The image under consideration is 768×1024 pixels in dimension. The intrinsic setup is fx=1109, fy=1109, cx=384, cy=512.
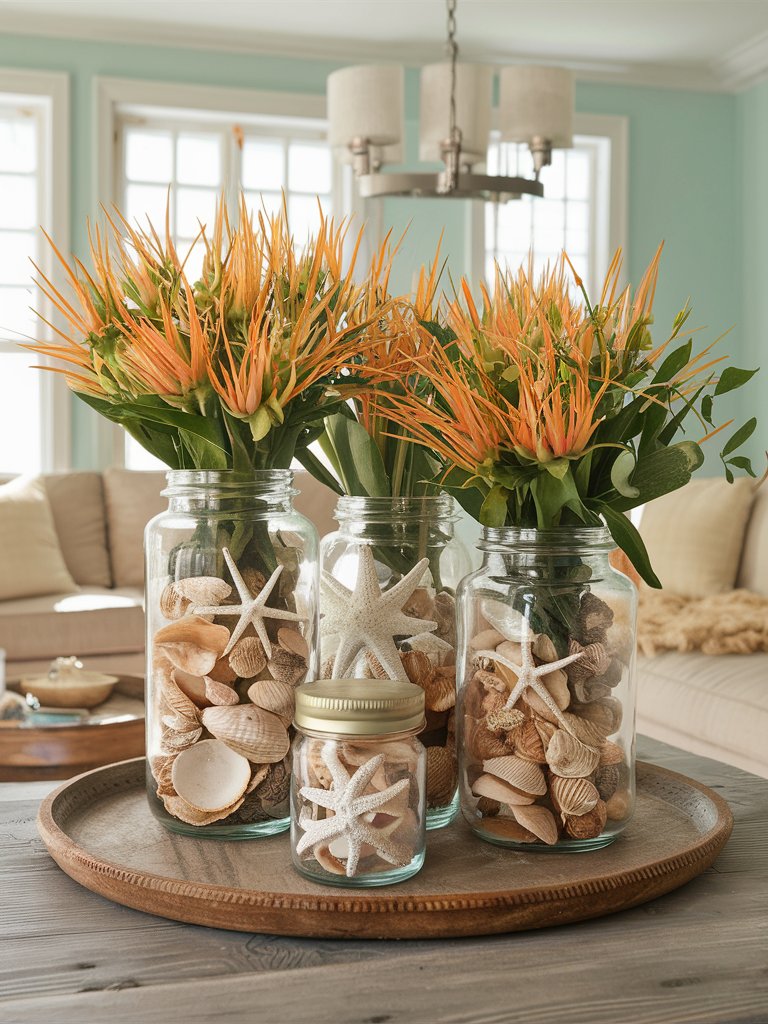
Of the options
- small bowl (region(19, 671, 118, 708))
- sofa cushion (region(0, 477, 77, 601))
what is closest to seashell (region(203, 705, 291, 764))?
small bowl (region(19, 671, 118, 708))

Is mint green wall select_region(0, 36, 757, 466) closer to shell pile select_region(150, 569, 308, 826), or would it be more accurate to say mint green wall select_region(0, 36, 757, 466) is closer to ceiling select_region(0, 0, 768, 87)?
ceiling select_region(0, 0, 768, 87)

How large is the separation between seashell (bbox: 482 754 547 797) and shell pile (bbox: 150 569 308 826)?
16cm

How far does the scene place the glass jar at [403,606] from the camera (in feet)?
2.93

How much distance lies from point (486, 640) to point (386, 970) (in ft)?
0.82

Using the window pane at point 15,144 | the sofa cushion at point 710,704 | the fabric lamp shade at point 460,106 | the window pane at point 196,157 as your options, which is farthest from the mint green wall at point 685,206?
the sofa cushion at point 710,704

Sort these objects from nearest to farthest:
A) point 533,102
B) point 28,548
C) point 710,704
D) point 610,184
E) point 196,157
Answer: point 710,704 < point 533,102 < point 28,548 < point 196,157 < point 610,184

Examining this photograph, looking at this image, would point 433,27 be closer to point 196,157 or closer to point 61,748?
point 196,157

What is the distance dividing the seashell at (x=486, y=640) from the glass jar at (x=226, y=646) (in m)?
0.13

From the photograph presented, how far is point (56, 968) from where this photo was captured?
27.2 inches

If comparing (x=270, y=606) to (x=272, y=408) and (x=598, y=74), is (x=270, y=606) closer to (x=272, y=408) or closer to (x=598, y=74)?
(x=272, y=408)

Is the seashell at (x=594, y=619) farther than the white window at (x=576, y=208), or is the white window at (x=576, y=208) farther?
the white window at (x=576, y=208)

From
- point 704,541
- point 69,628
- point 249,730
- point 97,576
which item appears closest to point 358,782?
point 249,730

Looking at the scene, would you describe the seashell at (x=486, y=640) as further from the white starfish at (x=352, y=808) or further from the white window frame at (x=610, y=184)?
the white window frame at (x=610, y=184)

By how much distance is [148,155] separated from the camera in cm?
495
